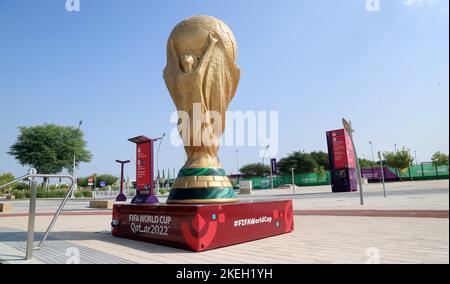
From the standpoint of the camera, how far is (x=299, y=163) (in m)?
65.4

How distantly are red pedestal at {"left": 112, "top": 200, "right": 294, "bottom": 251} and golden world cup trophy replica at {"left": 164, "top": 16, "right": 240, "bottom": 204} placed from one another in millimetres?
720

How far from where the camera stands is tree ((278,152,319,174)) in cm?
6406

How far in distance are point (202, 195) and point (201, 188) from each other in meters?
0.16

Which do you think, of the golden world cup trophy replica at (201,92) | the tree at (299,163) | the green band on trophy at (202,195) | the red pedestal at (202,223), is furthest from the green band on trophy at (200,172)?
the tree at (299,163)

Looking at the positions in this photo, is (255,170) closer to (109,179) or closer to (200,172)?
A: (109,179)

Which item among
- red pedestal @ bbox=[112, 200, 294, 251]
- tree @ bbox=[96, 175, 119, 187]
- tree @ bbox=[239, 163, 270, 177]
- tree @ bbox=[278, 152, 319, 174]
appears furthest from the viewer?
tree @ bbox=[96, 175, 119, 187]

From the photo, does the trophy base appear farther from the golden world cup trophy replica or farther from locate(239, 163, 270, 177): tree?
locate(239, 163, 270, 177): tree

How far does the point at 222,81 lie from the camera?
7.16 m

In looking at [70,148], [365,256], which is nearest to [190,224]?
[365,256]

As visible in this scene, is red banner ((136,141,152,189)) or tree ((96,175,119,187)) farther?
tree ((96,175,119,187))

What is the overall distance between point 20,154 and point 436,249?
49.2m

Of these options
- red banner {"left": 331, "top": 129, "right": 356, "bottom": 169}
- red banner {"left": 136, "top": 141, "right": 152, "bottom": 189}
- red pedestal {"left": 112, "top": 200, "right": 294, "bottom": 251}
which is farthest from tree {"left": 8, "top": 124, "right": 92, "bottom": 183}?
red pedestal {"left": 112, "top": 200, "right": 294, "bottom": 251}

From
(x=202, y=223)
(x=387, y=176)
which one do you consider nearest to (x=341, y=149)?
(x=202, y=223)
